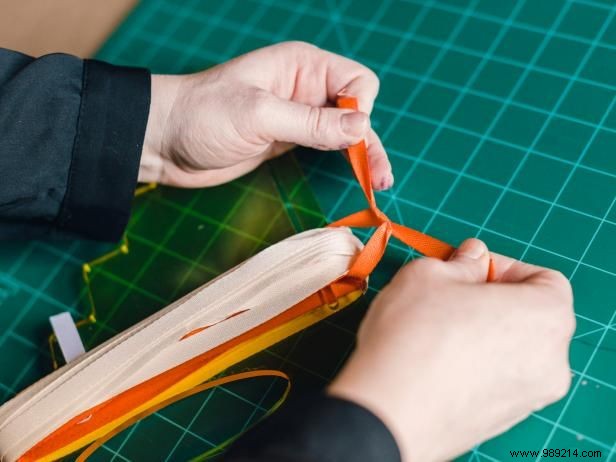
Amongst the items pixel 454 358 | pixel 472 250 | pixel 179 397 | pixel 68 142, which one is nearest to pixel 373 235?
pixel 472 250

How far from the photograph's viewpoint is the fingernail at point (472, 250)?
0.96 meters

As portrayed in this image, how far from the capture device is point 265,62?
3.92 ft

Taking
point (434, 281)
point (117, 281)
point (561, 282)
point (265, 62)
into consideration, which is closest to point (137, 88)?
point (265, 62)

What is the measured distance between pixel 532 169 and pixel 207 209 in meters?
0.55

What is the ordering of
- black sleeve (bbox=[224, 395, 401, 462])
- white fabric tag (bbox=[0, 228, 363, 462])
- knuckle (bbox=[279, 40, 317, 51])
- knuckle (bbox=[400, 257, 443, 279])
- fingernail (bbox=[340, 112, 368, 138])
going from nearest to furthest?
black sleeve (bbox=[224, 395, 401, 462]), knuckle (bbox=[400, 257, 443, 279]), white fabric tag (bbox=[0, 228, 363, 462]), fingernail (bbox=[340, 112, 368, 138]), knuckle (bbox=[279, 40, 317, 51])

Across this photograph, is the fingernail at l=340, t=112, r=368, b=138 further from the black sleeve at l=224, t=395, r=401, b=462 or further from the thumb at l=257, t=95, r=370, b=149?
the black sleeve at l=224, t=395, r=401, b=462

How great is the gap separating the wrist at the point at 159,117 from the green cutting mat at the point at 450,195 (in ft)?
0.32

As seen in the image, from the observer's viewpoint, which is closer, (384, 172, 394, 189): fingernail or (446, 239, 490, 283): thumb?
(446, 239, 490, 283): thumb

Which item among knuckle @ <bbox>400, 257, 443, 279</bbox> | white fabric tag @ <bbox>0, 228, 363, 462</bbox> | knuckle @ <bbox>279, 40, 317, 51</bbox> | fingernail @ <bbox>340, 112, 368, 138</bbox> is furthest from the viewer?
knuckle @ <bbox>279, 40, 317, 51</bbox>

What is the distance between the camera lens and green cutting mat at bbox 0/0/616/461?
1048 mm

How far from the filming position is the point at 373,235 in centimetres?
102

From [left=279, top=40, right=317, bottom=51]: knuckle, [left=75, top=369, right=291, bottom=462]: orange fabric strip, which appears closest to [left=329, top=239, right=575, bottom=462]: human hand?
[left=75, top=369, right=291, bottom=462]: orange fabric strip

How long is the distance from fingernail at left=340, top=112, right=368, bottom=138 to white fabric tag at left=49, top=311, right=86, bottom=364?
54 cm

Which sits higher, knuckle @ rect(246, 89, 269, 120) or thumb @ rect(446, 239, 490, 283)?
knuckle @ rect(246, 89, 269, 120)
